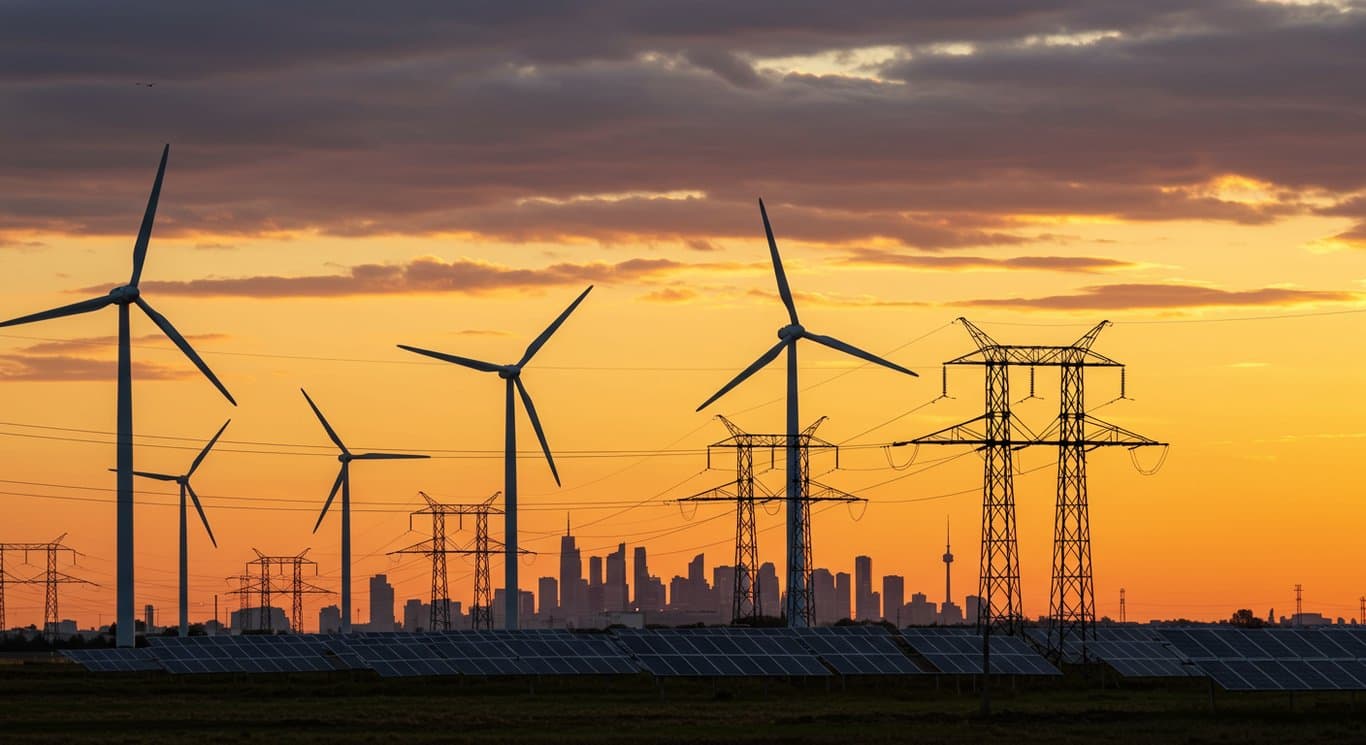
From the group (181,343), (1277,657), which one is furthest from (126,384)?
(1277,657)

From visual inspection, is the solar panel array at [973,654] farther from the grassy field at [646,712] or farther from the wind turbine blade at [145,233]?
the wind turbine blade at [145,233]

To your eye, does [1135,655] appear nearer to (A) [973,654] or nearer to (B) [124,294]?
(A) [973,654]

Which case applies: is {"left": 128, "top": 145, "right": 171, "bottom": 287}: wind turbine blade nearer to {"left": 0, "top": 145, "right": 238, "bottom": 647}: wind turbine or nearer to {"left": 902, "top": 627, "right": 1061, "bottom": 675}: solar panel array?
{"left": 0, "top": 145, "right": 238, "bottom": 647}: wind turbine

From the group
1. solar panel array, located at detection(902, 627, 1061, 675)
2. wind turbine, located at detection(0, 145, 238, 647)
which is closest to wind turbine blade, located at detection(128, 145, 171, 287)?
wind turbine, located at detection(0, 145, 238, 647)

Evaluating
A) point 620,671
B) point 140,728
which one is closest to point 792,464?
point 620,671

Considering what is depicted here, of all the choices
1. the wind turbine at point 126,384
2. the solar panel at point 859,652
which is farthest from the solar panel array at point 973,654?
the wind turbine at point 126,384

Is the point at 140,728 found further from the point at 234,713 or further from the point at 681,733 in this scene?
the point at 681,733
